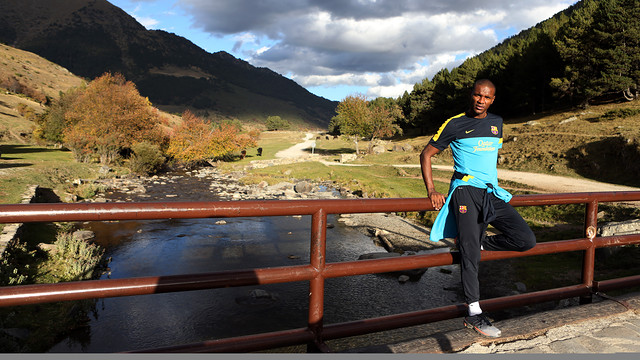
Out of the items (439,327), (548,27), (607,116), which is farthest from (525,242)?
(548,27)

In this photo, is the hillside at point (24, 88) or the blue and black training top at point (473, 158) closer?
the blue and black training top at point (473, 158)

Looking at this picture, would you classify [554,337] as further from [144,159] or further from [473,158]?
[144,159]

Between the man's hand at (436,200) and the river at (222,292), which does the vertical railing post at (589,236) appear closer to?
the man's hand at (436,200)

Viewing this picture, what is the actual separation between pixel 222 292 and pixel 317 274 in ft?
24.6

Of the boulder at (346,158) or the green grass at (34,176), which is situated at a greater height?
the boulder at (346,158)

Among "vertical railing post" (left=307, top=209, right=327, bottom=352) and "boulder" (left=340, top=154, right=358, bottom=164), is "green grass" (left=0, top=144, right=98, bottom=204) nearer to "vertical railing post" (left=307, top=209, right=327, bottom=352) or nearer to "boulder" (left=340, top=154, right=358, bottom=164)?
"vertical railing post" (left=307, top=209, right=327, bottom=352)

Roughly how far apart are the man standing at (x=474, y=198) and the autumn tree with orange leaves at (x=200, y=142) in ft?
128

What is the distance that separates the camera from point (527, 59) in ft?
162

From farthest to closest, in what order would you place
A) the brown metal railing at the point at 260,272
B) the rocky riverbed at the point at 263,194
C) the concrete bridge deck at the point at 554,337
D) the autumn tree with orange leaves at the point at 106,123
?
the autumn tree with orange leaves at the point at 106,123 < the rocky riverbed at the point at 263,194 < the concrete bridge deck at the point at 554,337 < the brown metal railing at the point at 260,272

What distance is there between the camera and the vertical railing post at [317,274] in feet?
7.85

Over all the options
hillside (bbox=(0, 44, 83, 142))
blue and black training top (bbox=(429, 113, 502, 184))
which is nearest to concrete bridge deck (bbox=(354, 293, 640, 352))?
blue and black training top (bbox=(429, 113, 502, 184))

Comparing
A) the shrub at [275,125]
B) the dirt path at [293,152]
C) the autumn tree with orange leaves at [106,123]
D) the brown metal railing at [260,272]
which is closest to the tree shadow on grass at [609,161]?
the brown metal railing at [260,272]

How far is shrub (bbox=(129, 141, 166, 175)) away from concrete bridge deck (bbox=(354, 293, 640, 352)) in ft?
104

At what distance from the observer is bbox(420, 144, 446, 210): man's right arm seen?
2.81 metres
